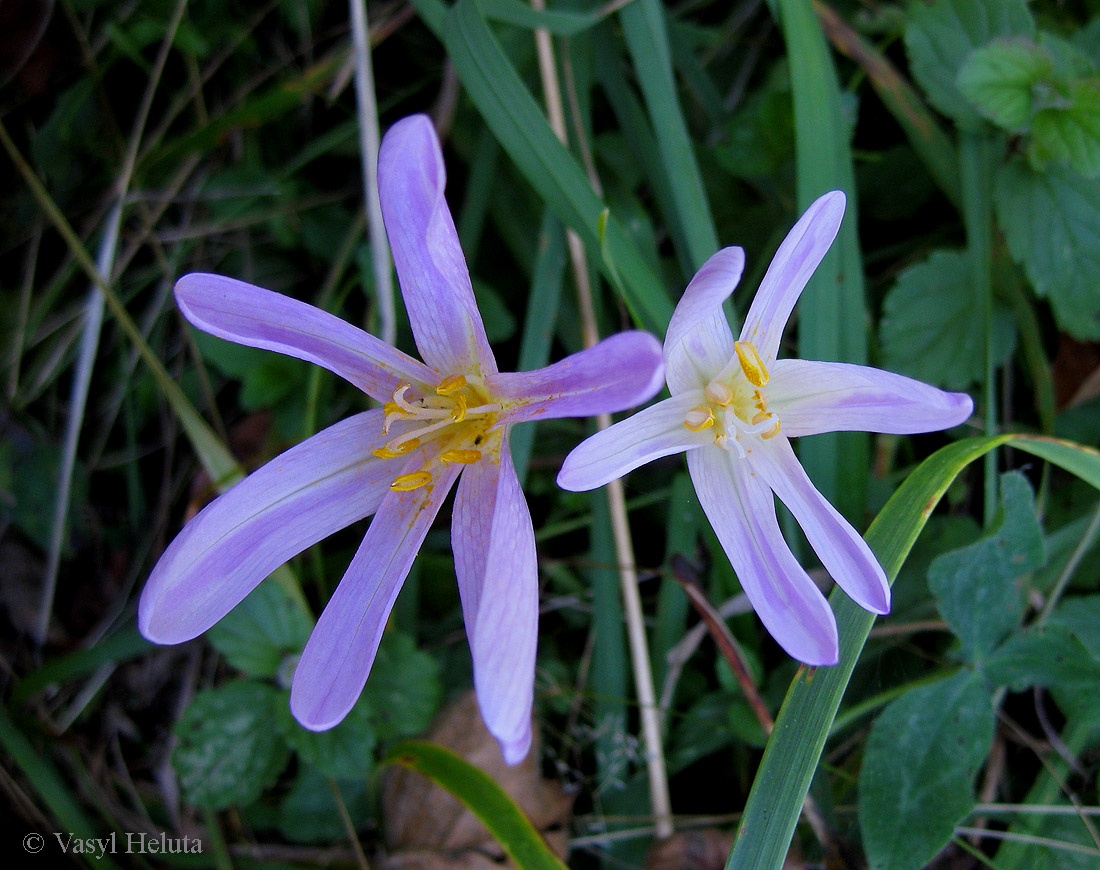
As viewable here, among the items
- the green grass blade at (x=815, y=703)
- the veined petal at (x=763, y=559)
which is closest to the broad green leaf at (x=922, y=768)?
the green grass blade at (x=815, y=703)

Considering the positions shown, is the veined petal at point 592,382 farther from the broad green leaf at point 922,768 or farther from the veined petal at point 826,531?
the broad green leaf at point 922,768

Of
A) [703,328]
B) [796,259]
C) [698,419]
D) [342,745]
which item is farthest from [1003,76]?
[342,745]

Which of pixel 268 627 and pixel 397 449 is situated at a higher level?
pixel 397 449

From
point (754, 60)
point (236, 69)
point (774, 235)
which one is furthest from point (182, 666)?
point (754, 60)

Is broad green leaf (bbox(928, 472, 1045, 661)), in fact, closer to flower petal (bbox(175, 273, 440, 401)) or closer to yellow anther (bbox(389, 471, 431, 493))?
yellow anther (bbox(389, 471, 431, 493))

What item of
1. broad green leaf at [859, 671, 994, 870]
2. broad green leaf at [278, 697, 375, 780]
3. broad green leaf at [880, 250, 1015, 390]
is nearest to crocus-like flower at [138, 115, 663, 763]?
broad green leaf at [278, 697, 375, 780]

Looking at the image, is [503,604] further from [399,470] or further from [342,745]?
[342,745]
